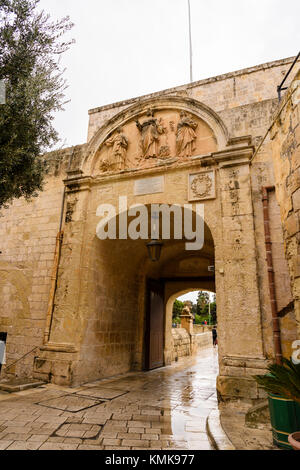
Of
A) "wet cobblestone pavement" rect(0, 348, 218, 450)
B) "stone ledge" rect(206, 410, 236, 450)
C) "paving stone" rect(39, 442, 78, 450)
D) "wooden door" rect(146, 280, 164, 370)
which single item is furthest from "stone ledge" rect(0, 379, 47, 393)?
"wooden door" rect(146, 280, 164, 370)

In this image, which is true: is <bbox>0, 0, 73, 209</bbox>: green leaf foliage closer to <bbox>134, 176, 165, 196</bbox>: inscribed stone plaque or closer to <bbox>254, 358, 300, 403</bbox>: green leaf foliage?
<bbox>134, 176, 165, 196</bbox>: inscribed stone plaque

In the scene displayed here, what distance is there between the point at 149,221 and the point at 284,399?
186 inches

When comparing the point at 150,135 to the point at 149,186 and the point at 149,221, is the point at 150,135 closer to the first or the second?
the point at 149,186

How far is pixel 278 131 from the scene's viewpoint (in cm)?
314

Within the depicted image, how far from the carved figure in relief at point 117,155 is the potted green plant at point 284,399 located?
5.19 meters

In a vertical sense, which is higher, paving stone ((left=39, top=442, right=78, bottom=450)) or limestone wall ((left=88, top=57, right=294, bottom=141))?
limestone wall ((left=88, top=57, right=294, bottom=141))

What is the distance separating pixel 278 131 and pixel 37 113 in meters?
3.58

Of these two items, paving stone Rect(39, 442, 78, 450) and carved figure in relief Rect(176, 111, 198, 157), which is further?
carved figure in relief Rect(176, 111, 198, 157)

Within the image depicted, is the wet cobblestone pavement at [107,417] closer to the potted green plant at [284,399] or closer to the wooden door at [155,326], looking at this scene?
the potted green plant at [284,399]

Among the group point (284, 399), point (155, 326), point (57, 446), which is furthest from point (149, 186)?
point (155, 326)

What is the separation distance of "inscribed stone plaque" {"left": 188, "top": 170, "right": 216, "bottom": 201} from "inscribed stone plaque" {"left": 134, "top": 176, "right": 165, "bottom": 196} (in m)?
0.63

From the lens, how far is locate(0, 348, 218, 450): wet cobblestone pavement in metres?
2.81

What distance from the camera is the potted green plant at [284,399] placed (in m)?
2.22

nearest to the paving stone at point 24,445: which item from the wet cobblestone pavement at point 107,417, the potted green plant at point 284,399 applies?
the wet cobblestone pavement at point 107,417
